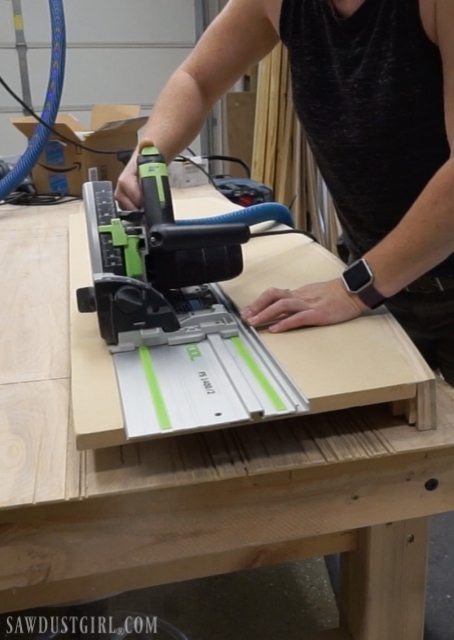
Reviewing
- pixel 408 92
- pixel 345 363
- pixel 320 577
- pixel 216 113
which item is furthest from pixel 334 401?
pixel 216 113

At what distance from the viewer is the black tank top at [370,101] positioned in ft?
2.94

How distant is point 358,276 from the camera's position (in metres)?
0.82

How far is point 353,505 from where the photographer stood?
0.72 metres

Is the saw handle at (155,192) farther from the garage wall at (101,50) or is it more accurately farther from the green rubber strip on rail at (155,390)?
the garage wall at (101,50)

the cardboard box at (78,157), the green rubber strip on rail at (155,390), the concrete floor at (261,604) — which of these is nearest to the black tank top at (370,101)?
the green rubber strip on rail at (155,390)

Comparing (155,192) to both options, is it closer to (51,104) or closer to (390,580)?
(390,580)

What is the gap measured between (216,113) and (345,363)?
447 centimetres

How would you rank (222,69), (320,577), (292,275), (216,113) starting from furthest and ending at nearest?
(216,113)
(320,577)
(222,69)
(292,275)

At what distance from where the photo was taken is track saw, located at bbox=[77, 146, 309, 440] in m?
0.66

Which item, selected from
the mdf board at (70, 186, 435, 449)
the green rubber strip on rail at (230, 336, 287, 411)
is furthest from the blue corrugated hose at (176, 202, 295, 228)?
the green rubber strip on rail at (230, 336, 287, 411)

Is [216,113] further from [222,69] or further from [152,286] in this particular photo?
[152,286]

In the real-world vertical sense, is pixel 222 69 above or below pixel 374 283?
above

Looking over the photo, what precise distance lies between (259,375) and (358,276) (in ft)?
0.69

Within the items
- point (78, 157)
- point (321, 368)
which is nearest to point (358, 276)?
point (321, 368)
